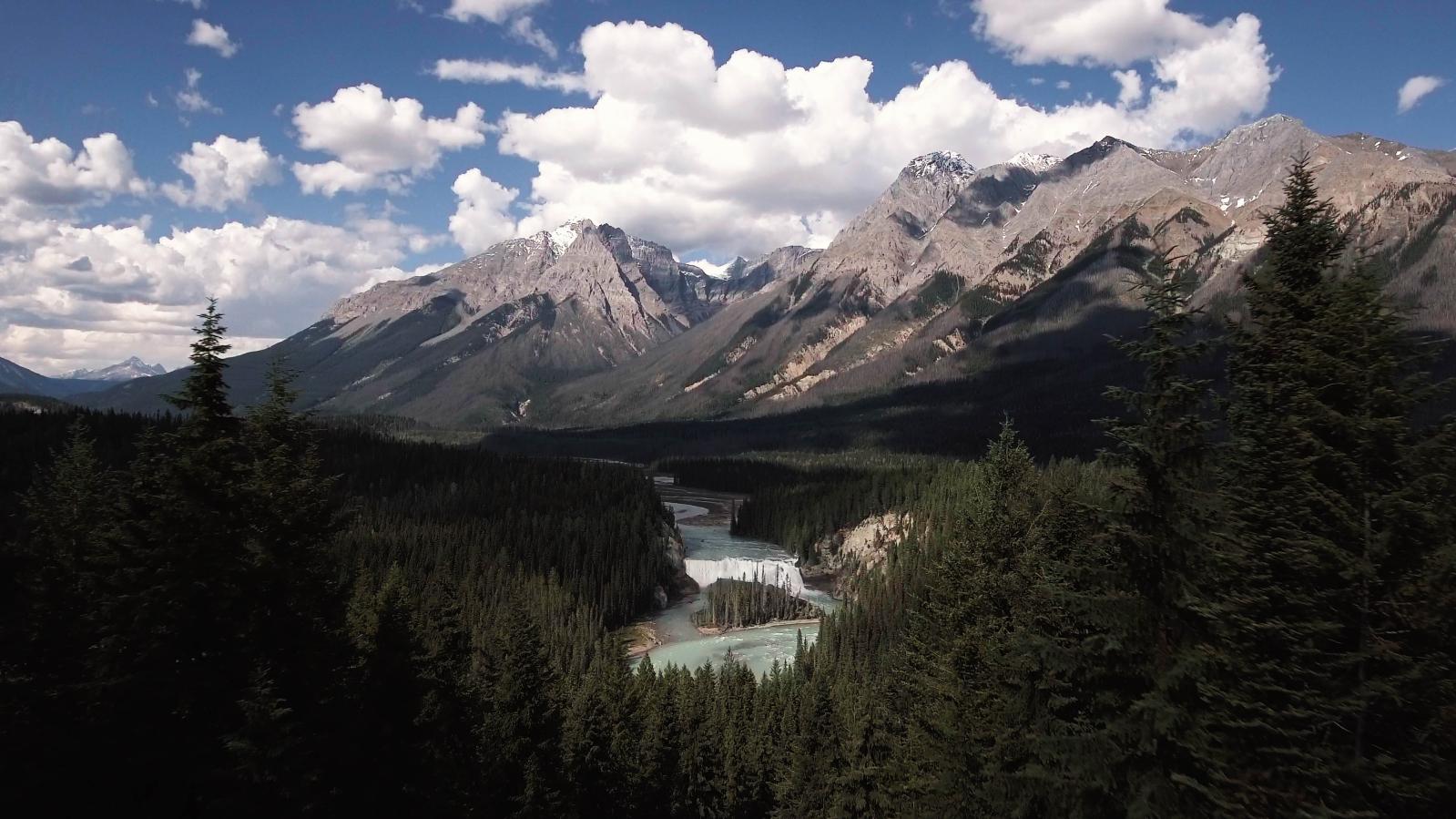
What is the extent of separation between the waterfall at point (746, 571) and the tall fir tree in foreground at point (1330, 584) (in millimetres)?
133662

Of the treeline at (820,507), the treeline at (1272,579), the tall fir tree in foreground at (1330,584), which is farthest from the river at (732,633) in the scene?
the tall fir tree in foreground at (1330,584)

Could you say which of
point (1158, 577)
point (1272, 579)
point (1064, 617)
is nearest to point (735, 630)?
point (1064, 617)

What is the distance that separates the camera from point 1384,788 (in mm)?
12125

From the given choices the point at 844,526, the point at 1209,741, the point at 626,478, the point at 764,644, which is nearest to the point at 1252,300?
the point at 1209,741

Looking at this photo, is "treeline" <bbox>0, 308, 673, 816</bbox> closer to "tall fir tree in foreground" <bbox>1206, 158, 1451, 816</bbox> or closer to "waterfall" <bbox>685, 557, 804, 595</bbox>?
"tall fir tree in foreground" <bbox>1206, 158, 1451, 816</bbox>

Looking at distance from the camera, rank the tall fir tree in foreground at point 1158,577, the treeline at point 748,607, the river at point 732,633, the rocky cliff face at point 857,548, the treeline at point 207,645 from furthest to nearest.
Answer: the rocky cliff face at point 857,548 < the treeline at point 748,607 < the river at point 732,633 < the treeline at point 207,645 < the tall fir tree in foreground at point 1158,577

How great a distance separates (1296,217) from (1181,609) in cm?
1060

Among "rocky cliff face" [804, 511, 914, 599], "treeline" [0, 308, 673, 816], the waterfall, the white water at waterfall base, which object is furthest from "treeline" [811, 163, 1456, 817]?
the waterfall

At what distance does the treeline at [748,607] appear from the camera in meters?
126

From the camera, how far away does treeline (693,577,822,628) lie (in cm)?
12600

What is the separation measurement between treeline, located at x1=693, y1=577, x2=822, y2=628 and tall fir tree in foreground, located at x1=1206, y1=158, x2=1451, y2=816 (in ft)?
379

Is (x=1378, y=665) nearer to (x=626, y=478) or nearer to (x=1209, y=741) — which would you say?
(x=1209, y=741)

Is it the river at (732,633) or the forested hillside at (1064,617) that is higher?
the forested hillside at (1064,617)

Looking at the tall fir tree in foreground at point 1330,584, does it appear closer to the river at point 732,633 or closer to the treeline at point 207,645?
the treeline at point 207,645
